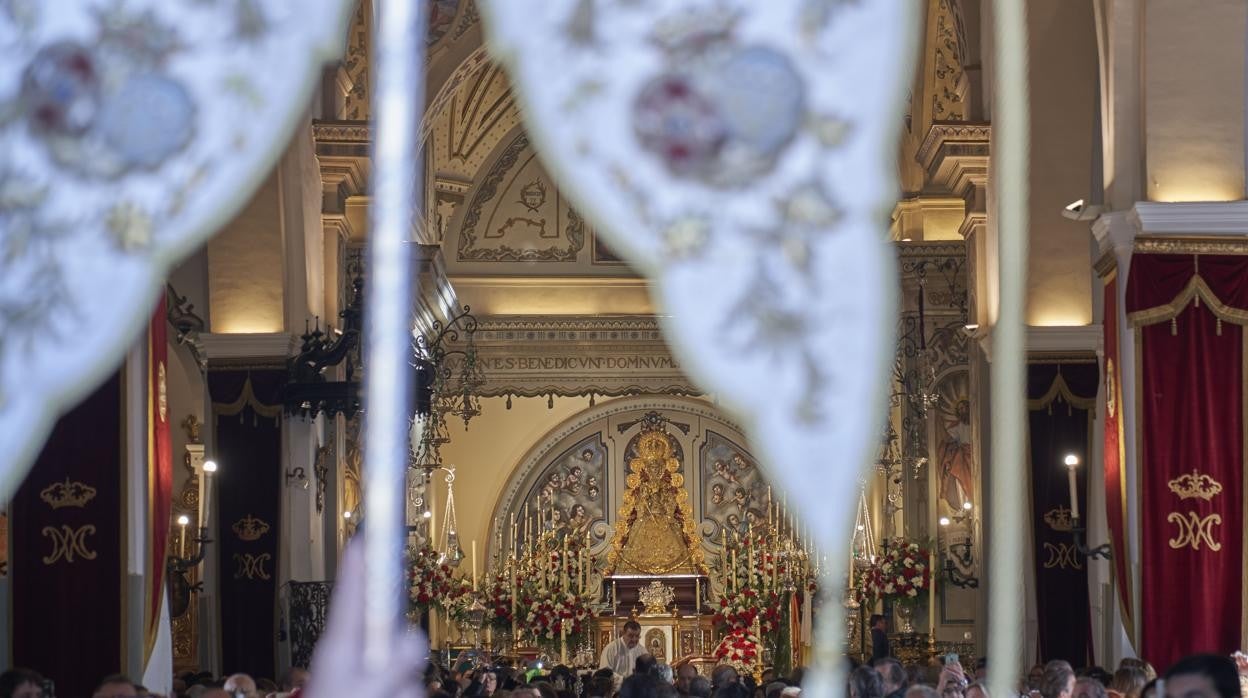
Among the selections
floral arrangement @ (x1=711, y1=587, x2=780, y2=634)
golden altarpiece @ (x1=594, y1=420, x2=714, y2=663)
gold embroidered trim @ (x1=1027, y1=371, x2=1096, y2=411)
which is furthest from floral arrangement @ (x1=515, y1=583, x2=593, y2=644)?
gold embroidered trim @ (x1=1027, y1=371, x2=1096, y2=411)

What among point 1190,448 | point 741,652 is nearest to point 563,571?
point 741,652

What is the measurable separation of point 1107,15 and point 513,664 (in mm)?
7564

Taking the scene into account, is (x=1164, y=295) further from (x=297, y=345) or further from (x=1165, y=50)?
(x=297, y=345)

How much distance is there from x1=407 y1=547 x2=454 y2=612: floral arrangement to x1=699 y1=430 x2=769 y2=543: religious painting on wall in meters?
6.47

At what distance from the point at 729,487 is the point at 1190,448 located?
12416mm

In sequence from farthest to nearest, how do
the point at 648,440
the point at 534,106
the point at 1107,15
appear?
the point at 648,440, the point at 1107,15, the point at 534,106

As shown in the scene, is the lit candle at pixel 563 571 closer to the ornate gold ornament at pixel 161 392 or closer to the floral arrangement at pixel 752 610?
the floral arrangement at pixel 752 610

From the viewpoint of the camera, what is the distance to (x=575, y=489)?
70.6 ft

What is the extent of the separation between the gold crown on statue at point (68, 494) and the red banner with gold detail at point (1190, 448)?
479cm

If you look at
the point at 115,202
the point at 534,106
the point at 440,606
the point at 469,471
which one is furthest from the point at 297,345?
the point at 469,471

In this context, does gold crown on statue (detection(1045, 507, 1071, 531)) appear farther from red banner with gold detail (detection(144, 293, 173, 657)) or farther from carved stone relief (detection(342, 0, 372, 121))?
red banner with gold detail (detection(144, 293, 173, 657))

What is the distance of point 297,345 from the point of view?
499 inches

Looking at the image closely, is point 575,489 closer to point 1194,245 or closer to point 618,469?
point 618,469

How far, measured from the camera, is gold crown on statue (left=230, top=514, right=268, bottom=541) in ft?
41.3
